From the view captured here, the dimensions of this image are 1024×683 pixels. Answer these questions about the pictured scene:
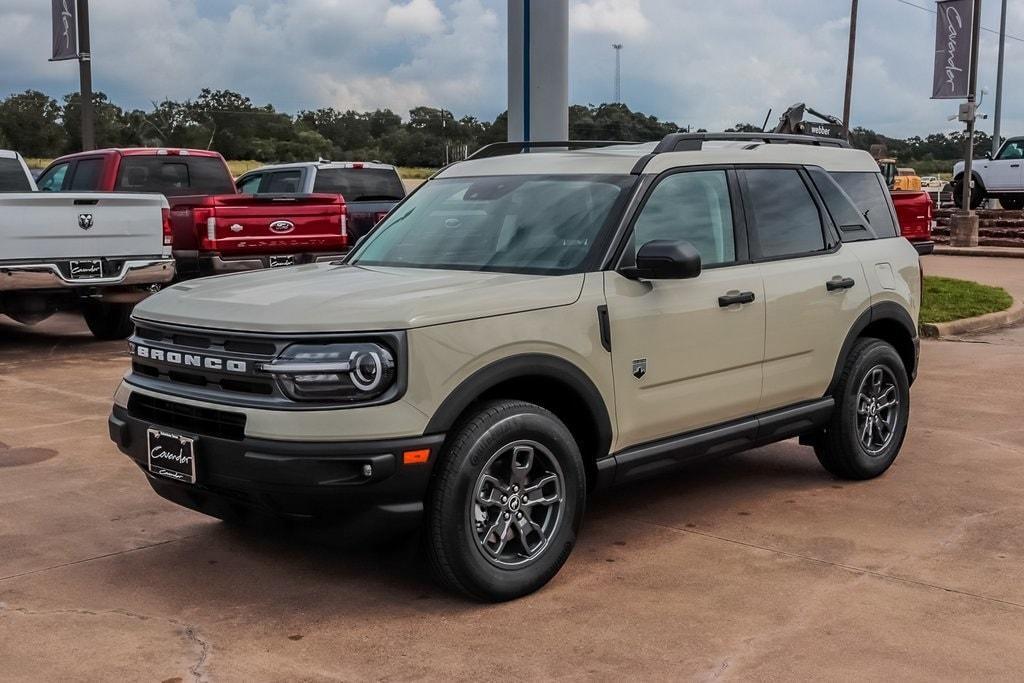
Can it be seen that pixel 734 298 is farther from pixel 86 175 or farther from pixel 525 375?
pixel 86 175

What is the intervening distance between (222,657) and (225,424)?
84 cm

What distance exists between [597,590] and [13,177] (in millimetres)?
9758

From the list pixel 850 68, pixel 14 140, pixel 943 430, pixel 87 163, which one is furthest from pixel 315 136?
pixel 943 430

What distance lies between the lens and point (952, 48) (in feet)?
85.9

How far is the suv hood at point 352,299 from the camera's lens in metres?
4.20

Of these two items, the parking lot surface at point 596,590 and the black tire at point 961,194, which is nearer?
the parking lot surface at point 596,590

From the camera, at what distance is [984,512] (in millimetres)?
5793

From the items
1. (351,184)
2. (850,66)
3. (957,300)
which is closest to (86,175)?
(351,184)

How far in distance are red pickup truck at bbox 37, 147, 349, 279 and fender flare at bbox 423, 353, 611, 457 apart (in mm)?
8037

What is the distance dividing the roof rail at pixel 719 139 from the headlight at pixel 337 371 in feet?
6.31

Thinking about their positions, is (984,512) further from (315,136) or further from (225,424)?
(315,136)

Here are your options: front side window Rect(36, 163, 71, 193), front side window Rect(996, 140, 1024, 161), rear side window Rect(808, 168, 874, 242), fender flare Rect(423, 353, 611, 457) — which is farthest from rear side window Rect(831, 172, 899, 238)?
front side window Rect(996, 140, 1024, 161)

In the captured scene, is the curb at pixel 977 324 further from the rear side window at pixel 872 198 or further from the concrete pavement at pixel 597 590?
the rear side window at pixel 872 198

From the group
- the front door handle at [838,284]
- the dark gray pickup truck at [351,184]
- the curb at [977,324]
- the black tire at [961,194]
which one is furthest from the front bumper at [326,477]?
the black tire at [961,194]
